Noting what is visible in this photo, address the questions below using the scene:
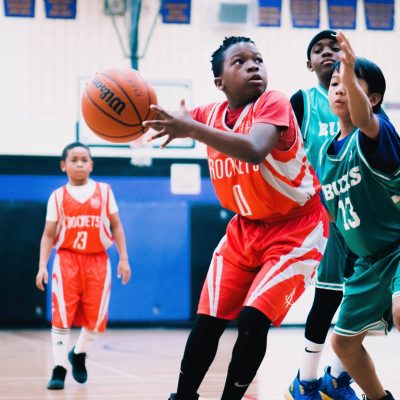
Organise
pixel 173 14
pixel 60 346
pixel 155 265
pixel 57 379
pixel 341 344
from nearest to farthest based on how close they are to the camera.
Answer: pixel 341 344 < pixel 57 379 < pixel 60 346 < pixel 155 265 < pixel 173 14

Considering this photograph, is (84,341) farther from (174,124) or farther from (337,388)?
(174,124)

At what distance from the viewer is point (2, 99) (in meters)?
9.59

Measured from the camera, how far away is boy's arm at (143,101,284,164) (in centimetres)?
278

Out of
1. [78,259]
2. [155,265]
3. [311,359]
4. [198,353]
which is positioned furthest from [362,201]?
[155,265]

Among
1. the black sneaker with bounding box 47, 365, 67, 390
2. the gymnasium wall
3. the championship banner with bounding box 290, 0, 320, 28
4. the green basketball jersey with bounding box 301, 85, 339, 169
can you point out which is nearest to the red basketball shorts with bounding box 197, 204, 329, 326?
the green basketball jersey with bounding box 301, 85, 339, 169

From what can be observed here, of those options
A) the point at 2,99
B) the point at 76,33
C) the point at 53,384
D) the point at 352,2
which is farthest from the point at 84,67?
the point at 53,384

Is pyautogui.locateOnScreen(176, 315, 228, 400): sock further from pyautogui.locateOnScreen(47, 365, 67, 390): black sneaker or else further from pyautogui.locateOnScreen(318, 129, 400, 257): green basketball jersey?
pyautogui.locateOnScreen(47, 365, 67, 390): black sneaker

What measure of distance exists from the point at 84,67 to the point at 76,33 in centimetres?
44

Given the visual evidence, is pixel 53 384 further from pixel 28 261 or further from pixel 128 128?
pixel 28 261

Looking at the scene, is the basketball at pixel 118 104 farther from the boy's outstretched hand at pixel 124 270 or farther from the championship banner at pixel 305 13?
the championship banner at pixel 305 13

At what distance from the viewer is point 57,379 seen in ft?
16.8

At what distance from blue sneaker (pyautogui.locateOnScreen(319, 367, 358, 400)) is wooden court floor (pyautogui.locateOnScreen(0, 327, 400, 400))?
2.15 feet

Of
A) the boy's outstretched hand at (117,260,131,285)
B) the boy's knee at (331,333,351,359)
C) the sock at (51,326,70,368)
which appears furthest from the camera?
the boy's outstretched hand at (117,260,131,285)

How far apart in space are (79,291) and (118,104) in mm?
2546
